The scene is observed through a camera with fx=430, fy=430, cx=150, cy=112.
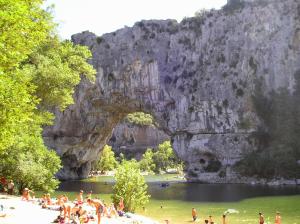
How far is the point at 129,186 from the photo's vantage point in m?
35.6

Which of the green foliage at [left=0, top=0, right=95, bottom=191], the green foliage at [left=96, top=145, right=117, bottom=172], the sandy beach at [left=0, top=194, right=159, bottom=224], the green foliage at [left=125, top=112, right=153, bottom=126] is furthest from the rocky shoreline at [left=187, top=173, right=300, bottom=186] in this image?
the green foliage at [left=125, top=112, right=153, bottom=126]

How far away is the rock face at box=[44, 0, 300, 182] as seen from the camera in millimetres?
87188

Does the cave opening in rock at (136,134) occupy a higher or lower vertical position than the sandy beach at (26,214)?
higher

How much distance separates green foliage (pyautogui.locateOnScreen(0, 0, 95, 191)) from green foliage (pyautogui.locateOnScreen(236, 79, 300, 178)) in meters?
50.6

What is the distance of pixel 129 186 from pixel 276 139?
55552mm

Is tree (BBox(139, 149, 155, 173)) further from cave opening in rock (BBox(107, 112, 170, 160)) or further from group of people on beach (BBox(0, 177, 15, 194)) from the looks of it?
group of people on beach (BBox(0, 177, 15, 194))

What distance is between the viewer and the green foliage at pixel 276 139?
77.4 m

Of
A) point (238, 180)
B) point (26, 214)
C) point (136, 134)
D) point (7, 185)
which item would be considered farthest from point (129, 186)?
point (136, 134)

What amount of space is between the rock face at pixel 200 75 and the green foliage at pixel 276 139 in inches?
75.1

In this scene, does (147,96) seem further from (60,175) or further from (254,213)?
(254,213)

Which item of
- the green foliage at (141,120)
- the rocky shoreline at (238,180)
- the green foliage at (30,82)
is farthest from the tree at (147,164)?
the green foliage at (30,82)

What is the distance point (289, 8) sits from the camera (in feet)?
289

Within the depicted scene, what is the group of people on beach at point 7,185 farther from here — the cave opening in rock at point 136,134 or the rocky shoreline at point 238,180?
the cave opening in rock at point 136,134

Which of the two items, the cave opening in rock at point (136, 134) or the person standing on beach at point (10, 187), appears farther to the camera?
the cave opening in rock at point (136, 134)
